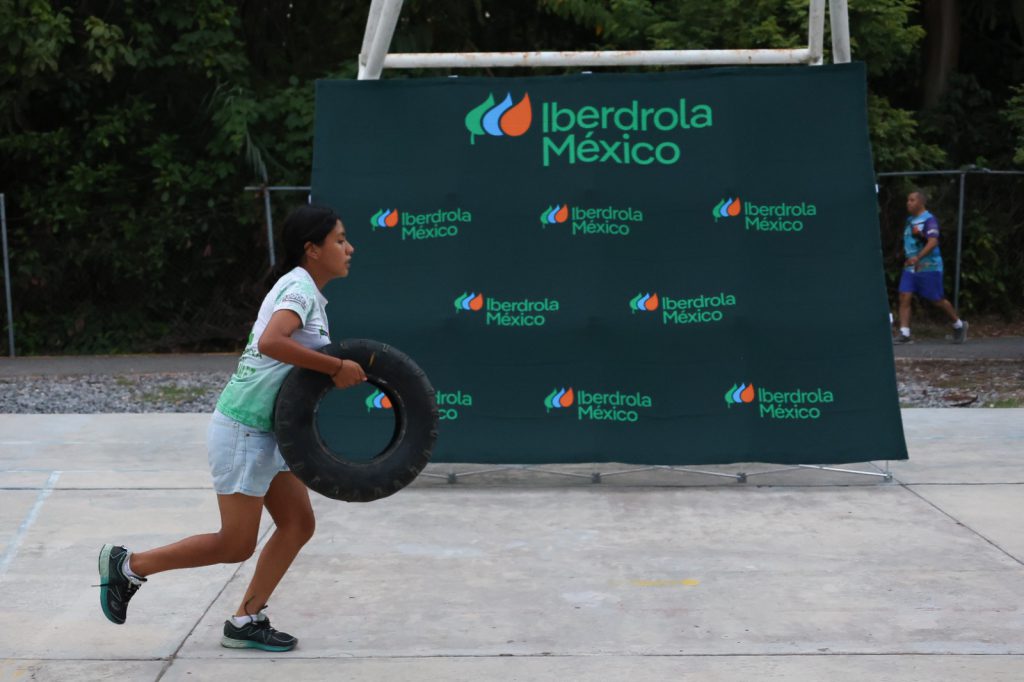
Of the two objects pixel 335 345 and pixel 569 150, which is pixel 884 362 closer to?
pixel 569 150

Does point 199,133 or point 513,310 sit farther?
point 199,133

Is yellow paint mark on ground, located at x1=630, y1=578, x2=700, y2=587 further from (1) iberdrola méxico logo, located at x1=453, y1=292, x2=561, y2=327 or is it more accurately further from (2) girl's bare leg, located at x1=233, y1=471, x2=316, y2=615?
(1) iberdrola méxico logo, located at x1=453, y1=292, x2=561, y2=327

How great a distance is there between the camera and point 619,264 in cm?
773

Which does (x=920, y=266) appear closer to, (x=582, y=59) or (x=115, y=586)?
(x=582, y=59)

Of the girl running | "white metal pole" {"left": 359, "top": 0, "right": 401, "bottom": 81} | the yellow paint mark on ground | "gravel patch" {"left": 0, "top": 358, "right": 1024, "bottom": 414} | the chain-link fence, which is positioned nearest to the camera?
the girl running

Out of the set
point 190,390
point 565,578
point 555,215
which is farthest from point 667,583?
point 190,390

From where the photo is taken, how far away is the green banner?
25.1 ft

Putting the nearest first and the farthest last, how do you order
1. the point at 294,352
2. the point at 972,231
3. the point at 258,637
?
the point at 294,352 → the point at 258,637 → the point at 972,231

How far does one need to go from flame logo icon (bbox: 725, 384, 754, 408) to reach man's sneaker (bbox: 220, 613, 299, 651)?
3534 mm

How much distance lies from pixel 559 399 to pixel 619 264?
86 cm

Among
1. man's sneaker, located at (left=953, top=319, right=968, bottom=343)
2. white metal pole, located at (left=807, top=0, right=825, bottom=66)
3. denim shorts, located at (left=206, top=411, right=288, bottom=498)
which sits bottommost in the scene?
man's sneaker, located at (left=953, top=319, right=968, bottom=343)

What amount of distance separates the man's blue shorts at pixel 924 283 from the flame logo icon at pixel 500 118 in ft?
30.9

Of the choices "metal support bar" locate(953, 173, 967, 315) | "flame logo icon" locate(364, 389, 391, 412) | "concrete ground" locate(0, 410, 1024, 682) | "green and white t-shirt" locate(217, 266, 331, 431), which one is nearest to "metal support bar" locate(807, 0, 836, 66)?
"concrete ground" locate(0, 410, 1024, 682)

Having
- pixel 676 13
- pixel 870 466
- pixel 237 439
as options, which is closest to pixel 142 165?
pixel 676 13
